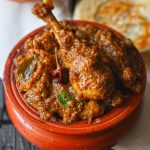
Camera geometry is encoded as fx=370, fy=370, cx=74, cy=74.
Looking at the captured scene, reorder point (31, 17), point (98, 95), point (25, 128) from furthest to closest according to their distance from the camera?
point (31, 17) → point (25, 128) → point (98, 95)

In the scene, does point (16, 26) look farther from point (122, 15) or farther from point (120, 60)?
point (120, 60)

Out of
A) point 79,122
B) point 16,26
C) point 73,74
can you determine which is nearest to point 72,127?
A: point 79,122

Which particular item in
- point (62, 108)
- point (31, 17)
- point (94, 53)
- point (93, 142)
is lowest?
point (93, 142)

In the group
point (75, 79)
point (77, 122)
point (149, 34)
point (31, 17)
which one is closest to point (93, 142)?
point (77, 122)

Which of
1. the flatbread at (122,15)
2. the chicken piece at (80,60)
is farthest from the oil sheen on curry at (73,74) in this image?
the flatbread at (122,15)

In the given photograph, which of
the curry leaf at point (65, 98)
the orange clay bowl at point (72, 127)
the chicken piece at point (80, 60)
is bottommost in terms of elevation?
the orange clay bowl at point (72, 127)

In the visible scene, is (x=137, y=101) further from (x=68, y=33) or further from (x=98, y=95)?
(x=68, y=33)

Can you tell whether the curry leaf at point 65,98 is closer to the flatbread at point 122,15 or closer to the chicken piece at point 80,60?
the chicken piece at point 80,60
